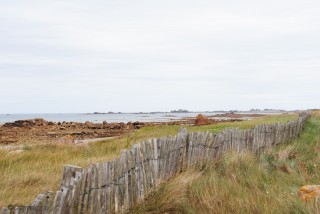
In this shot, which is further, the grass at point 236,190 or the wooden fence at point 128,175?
the grass at point 236,190

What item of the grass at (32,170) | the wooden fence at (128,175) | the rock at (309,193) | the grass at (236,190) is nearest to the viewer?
the wooden fence at (128,175)

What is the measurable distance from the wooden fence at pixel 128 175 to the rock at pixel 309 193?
205cm

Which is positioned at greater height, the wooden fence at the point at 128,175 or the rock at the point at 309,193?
the wooden fence at the point at 128,175

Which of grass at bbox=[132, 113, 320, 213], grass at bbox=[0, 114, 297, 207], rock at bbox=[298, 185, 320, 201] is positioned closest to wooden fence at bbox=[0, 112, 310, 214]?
grass at bbox=[132, 113, 320, 213]

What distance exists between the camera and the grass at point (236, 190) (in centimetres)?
508

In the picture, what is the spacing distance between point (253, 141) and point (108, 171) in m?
7.31

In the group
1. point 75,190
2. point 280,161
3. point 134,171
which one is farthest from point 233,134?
point 75,190

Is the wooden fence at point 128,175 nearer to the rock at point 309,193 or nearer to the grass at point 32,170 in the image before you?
the grass at point 32,170

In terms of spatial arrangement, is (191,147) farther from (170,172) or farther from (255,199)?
(255,199)

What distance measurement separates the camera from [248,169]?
309 inches

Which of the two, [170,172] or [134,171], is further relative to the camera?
[170,172]

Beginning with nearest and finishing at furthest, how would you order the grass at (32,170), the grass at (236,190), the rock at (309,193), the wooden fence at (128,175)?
the wooden fence at (128,175) < the grass at (236,190) < the rock at (309,193) < the grass at (32,170)

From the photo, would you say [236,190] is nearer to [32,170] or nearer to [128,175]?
[128,175]

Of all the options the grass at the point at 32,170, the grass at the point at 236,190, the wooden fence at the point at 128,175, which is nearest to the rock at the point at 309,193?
the grass at the point at 236,190
